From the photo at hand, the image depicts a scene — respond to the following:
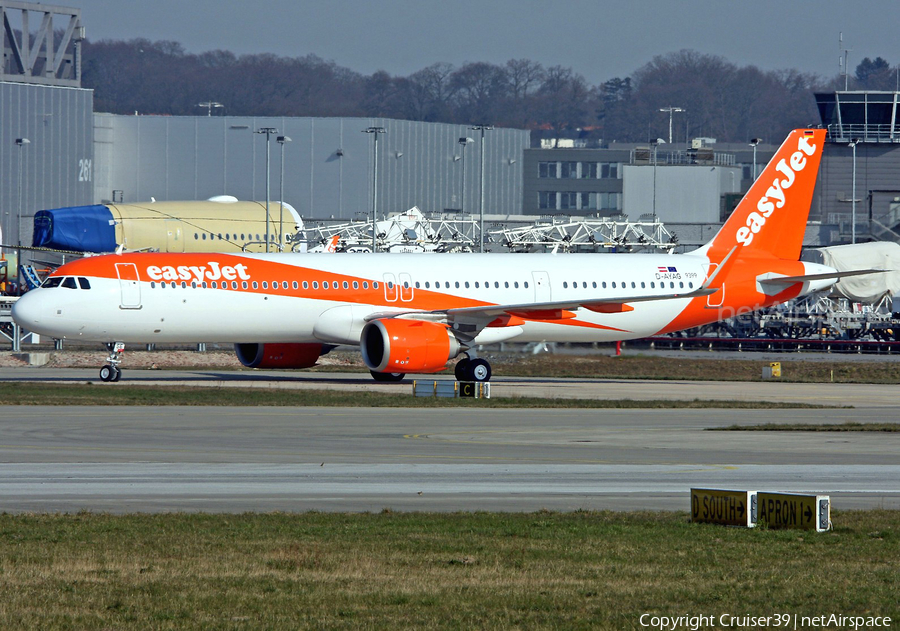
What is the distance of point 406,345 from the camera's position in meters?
40.9

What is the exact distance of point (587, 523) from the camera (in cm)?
1670

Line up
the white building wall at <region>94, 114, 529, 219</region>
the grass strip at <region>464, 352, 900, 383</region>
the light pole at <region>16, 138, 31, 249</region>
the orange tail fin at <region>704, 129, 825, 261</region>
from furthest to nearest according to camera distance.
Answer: the white building wall at <region>94, 114, 529, 219</region> < the light pole at <region>16, 138, 31, 249</region> < the grass strip at <region>464, 352, 900, 383</region> < the orange tail fin at <region>704, 129, 825, 261</region>

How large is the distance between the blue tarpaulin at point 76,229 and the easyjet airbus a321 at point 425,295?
51.5 m

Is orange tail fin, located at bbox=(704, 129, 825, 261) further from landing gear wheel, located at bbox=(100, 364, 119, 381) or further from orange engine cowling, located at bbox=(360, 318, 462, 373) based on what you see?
landing gear wheel, located at bbox=(100, 364, 119, 381)

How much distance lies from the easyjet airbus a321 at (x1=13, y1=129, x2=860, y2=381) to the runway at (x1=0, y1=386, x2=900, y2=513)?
8338 mm

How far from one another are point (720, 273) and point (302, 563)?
116ft

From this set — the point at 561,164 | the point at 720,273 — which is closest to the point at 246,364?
the point at 720,273

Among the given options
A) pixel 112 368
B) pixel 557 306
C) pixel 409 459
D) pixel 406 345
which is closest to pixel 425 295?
pixel 406 345

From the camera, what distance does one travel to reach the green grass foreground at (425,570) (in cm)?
1151

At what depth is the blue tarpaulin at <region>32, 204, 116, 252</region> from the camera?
303ft

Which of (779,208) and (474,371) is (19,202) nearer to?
(474,371)

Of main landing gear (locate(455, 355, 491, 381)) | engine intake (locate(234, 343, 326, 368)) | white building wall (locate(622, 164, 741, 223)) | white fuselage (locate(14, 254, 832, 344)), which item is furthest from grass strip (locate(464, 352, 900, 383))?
white building wall (locate(622, 164, 741, 223))

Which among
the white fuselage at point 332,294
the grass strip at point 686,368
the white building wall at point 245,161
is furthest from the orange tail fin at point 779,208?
the white building wall at point 245,161

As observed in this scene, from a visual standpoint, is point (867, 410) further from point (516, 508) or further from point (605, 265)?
point (516, 508)
